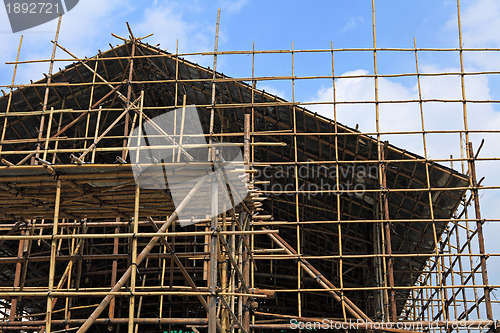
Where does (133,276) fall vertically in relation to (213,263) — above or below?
below

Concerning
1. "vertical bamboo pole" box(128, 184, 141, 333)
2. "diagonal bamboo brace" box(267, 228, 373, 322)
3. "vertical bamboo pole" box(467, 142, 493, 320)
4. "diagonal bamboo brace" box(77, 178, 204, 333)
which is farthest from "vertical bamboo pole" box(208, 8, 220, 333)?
"vertical bamboo pole" box(467, 142, 493, 320)

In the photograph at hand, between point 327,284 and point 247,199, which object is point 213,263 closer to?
point 247,199

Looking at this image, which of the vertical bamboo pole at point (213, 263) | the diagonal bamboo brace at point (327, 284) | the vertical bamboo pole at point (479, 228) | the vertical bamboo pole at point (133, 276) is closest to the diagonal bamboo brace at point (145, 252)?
the vertical bamboo pole at point (133, 276)

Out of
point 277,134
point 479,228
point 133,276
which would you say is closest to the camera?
point 133,276

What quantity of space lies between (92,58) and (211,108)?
3.45 meters

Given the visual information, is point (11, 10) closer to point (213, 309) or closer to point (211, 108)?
point (211, 108)

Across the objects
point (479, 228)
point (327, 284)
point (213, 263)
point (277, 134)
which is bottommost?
point (213, 263)

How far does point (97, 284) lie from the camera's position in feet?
64.9

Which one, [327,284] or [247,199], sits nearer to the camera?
[247,199]

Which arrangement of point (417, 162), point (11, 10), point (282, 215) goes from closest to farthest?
point (11, 10) < point (417, 162) < point (282, 215)

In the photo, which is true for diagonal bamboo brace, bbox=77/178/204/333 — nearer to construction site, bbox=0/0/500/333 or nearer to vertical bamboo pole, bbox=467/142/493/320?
construction site, bbox=0/0/500/333

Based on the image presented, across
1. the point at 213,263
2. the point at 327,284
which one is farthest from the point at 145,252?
the point at 327,284

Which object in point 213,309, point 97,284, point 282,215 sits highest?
point 282,215

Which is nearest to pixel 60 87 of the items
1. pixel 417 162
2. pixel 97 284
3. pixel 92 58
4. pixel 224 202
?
pixel 92 58
